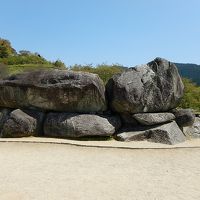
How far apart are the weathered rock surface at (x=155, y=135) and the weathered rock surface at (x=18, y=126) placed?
3.35 metres

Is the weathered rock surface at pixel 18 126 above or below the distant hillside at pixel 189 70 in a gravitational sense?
below

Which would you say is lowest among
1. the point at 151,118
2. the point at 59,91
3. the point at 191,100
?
the point at 151,118

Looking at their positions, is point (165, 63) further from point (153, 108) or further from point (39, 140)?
point (39, 140)

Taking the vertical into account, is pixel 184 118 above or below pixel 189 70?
below

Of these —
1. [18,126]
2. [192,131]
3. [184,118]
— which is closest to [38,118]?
[18,126]

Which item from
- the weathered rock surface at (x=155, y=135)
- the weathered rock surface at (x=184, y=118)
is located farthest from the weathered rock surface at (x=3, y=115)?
the weathered rock surface at (x=184, y=118)

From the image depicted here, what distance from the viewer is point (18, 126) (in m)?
13.6

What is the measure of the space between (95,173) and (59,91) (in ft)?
19.3

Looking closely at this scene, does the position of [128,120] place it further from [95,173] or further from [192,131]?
[95,173]

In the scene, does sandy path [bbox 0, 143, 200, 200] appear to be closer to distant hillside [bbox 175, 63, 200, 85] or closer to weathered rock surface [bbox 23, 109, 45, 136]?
weathered rock surface [bbox 23, 109, 45, 136]

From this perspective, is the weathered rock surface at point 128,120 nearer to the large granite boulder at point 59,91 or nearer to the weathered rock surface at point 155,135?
the weathered rock surface at point 155,135

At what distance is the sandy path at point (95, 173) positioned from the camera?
272 inches

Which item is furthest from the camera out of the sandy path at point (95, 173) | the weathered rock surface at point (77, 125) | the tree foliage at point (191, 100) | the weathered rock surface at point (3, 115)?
the tree foliage at point (191, 100)

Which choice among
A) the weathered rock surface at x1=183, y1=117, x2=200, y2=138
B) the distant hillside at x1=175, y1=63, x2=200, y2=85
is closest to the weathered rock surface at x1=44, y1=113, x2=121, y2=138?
the weathered rock surface at x1=183, y1=117, x2=200, y2=138
